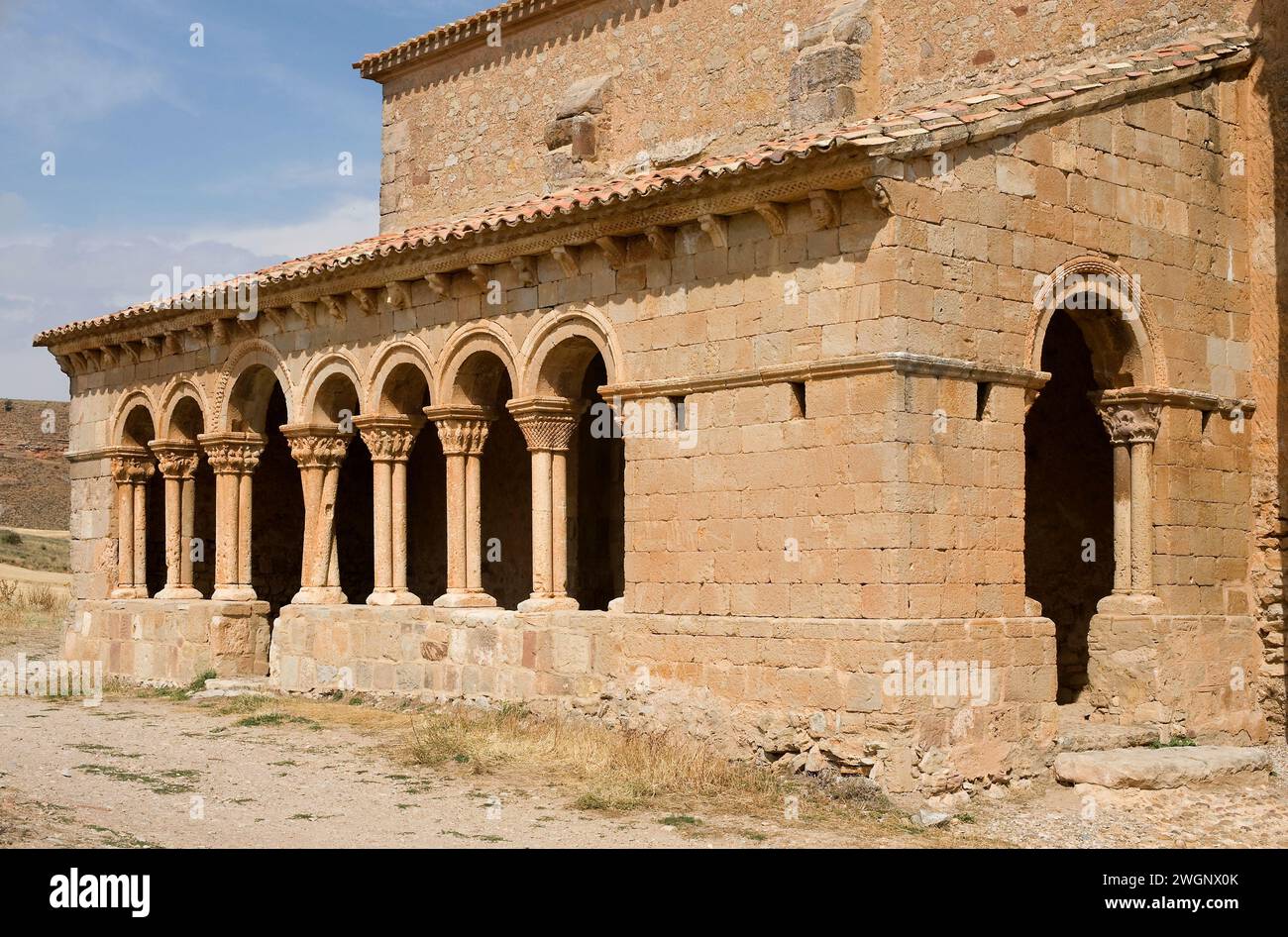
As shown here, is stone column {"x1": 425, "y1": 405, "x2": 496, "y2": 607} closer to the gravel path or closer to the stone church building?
the stone church building

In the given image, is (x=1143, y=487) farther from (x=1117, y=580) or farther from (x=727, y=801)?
(x=727, y=801)

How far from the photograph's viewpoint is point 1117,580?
12023 mm

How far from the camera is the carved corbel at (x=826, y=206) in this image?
1054 cm

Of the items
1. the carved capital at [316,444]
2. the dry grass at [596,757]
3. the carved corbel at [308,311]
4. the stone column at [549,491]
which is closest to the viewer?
the dry grass at [596,757]

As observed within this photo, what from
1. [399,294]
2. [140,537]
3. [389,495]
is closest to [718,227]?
[399,294]

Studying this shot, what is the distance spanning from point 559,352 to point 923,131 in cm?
390

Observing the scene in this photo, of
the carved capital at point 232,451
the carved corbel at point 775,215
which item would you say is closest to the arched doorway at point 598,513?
the carved capital at point 232,451

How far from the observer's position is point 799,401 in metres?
10.9

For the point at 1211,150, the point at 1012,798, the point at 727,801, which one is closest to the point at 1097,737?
the point at 1012,798

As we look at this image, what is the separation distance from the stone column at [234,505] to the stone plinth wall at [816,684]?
4.65 meters

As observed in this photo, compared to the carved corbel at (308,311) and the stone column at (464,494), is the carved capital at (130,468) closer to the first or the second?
the carved corbel at (308,311)

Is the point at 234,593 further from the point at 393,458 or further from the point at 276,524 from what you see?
the point at 393,458

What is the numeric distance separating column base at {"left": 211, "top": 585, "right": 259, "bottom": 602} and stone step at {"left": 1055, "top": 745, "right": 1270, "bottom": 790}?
9061 millimetres

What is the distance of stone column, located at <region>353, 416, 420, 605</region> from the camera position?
49.0 ft
